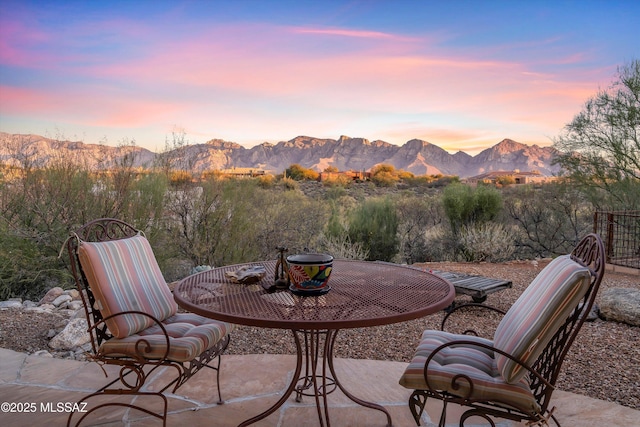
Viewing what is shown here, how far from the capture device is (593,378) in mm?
3045

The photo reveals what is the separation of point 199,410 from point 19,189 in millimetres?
5159

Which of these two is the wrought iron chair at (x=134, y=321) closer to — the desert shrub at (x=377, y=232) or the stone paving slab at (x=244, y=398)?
the stone paving slab at (x=244, y=398)

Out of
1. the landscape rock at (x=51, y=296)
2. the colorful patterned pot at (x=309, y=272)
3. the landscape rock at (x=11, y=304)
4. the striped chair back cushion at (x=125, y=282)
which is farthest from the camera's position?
the landscape rock at (x=51, y=296)

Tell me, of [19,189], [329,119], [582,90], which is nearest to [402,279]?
[19,189]

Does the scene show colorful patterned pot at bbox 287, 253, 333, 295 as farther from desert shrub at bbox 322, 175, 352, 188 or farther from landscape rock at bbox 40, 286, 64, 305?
desert shrub at bbox 322, 175, 352, 188

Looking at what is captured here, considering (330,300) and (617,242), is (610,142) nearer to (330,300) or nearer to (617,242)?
(617,242)

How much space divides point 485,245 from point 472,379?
7195mm

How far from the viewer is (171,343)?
2.19 m

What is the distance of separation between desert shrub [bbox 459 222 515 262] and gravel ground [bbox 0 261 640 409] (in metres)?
4.20

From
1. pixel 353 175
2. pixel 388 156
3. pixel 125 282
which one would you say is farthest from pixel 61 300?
pixel 388 156

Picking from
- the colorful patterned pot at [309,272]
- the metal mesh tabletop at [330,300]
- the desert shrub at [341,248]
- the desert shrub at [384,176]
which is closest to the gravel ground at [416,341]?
the metal mesh tabletop at [330,300]

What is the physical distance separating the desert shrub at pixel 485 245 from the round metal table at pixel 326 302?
21.1ft

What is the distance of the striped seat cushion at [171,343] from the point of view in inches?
84.3

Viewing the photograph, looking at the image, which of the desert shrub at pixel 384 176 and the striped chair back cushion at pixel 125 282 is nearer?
the striped chair back cushion at pixel 125 282
